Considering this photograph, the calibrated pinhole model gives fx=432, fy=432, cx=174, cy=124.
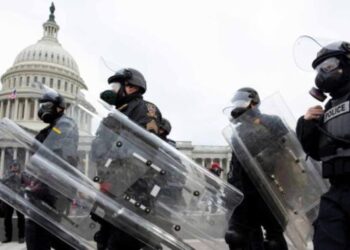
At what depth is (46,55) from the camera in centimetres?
6894

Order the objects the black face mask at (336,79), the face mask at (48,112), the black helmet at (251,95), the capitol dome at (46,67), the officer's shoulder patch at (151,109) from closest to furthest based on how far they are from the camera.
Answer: the black face mask at (336,79), the officer's shoulder patch at (151,109), the black helmet at (251,95), the face mask at (48,112), the capitol dome at (46,67)

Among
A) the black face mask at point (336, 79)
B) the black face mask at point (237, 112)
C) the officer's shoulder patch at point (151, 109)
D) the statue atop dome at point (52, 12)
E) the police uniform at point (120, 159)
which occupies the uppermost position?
the statue atop dome at point (52, 12)

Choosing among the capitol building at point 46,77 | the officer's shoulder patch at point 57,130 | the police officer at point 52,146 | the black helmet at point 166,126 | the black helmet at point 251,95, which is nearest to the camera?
the police officer at point 52,146

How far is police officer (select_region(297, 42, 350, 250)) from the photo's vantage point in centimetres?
222

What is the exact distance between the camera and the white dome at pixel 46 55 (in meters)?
67.8

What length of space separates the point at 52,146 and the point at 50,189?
1.25 feet

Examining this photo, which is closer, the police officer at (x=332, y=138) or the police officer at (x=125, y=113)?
the police officer at (x=332, y=138)

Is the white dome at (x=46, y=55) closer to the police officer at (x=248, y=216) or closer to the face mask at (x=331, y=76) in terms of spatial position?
the police officer at (x=248, y=216)

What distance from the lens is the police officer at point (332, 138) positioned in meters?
2.22

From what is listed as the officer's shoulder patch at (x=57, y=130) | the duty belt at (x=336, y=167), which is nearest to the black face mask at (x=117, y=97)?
the officer's shoulder patch at (x=57, y=130)

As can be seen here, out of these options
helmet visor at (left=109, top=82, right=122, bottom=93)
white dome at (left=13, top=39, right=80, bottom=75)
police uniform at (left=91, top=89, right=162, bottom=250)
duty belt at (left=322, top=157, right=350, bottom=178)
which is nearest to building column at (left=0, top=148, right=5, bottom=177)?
police uniform at (left=91, top=89, right=162, bottom=250)

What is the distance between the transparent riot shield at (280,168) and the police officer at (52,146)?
1.18 meters

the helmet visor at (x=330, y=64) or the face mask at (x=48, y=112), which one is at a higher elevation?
the helmet visor at (x=330, y=64)

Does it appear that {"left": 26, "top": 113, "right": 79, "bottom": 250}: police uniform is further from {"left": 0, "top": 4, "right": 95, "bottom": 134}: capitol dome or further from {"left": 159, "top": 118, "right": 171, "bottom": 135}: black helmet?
{"left": 0, "top": 4, "right": 95, "bottom": 134}: capitol dome
